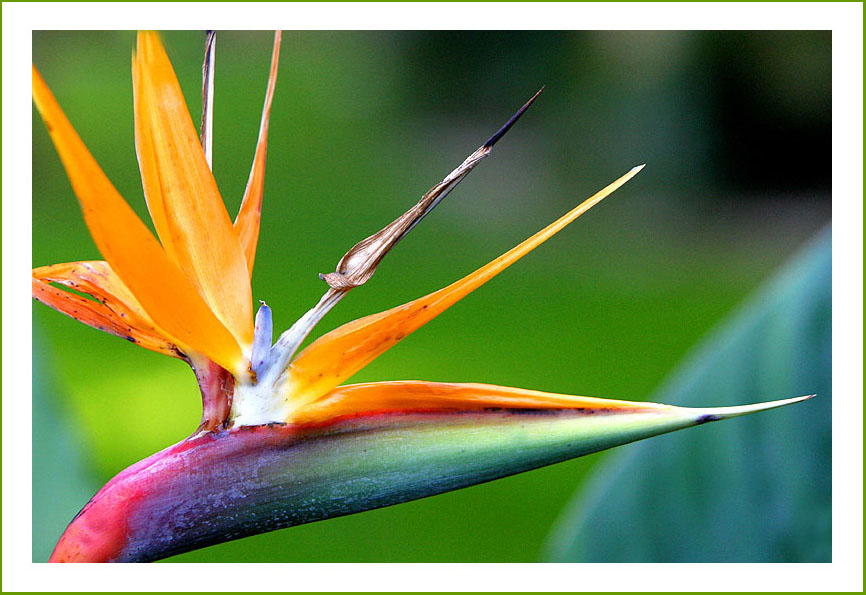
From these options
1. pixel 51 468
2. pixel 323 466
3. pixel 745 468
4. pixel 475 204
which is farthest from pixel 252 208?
pixel 475 204

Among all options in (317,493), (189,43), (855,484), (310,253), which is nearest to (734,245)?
(855,484)

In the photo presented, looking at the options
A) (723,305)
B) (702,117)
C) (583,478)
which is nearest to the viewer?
(702,117)

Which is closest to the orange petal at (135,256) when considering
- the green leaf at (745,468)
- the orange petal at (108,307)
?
the orange petal at (108,307)

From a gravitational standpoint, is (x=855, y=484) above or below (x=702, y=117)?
below

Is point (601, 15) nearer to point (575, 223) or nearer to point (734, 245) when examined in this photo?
point (734, 245)

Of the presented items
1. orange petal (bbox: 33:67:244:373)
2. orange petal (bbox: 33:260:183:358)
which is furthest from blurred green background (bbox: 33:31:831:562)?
orange petal (bbox: 33:67:244:373)

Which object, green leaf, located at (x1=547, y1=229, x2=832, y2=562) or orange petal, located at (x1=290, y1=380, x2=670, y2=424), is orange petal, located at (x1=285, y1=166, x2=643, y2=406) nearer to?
orange petal, located at (x1=290, y1=380, x2=670, y2=424)
